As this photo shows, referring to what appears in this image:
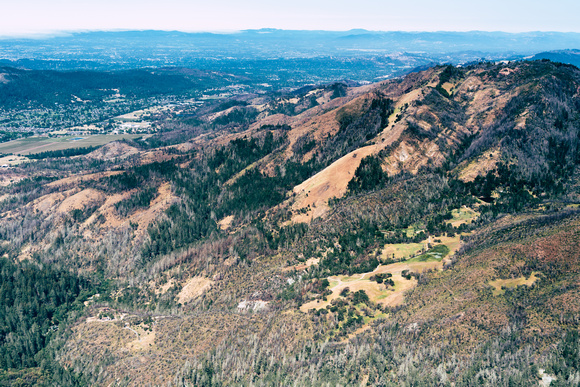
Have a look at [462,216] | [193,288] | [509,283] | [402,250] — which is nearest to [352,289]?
[402,250]

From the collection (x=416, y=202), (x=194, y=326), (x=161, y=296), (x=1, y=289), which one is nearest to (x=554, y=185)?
(x=416, y=202)

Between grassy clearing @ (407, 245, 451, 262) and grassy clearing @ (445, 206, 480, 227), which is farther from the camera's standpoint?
grassy clearing @ (445, 206, 480, 227)

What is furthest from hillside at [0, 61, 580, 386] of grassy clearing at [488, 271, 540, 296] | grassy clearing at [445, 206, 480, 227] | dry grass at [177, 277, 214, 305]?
grassy clearing at [445, 206, 480, 227]

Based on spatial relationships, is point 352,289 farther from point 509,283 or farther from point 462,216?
point 462,216

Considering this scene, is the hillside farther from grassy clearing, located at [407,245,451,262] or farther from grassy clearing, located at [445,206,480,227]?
grassy clearing, located at [445,206,480,227]

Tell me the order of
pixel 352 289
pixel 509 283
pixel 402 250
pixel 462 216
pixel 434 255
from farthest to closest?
pixel 462 216
pixel 402 250
pixel 434 255
pixel 352 289
pixel 509 283

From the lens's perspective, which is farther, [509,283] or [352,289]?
[352,289]

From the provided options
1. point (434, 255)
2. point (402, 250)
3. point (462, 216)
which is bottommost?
point (402, 250)

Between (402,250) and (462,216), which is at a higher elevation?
(462,216)

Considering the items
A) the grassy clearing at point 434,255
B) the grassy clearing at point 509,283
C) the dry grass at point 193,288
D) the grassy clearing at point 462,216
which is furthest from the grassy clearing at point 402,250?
the dry grass at point 193,288
